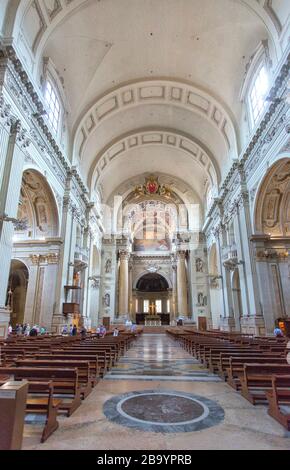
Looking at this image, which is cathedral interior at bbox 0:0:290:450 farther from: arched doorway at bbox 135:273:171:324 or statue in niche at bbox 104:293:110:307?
arched doorway at bbox 135:273:171:324

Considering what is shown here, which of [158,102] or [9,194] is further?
[158,102]

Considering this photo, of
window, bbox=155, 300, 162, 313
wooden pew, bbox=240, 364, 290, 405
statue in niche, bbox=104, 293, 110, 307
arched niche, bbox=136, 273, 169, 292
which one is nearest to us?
wooden pew, bbox=240, 364, 290, 405

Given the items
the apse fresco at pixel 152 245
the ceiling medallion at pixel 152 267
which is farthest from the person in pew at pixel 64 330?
the apse fresco at pixel 152 245

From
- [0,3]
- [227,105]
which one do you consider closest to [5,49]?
[0,3]

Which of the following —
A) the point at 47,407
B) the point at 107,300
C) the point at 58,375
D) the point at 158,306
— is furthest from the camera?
the point at 158,306

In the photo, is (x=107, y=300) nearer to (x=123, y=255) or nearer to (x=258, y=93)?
(x=123, y=255)

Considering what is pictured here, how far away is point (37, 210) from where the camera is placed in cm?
1600

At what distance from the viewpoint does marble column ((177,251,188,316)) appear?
2917 cm

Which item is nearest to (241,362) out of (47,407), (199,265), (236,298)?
(47,407)

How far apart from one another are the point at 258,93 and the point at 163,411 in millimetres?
16852

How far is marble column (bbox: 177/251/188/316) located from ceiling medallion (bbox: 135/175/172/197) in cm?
733

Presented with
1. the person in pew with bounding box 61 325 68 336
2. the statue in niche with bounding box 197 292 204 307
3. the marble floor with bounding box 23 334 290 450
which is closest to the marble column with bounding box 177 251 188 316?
the statue in niche with bounding box 197 292 204 307

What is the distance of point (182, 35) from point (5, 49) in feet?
33.3

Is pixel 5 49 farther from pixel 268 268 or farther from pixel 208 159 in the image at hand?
pixel 208 159
